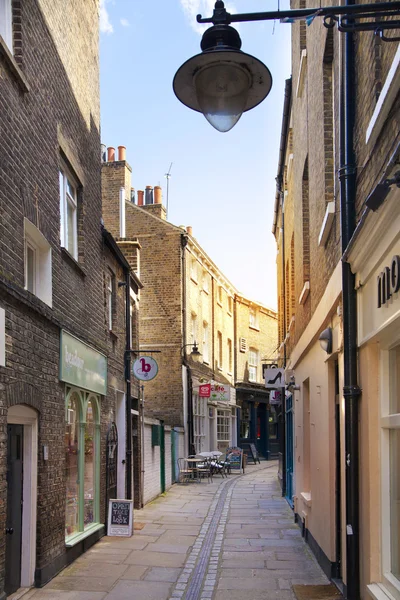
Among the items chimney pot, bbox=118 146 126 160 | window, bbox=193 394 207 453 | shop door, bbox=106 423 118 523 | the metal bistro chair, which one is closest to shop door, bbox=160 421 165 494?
the metal bistro chair

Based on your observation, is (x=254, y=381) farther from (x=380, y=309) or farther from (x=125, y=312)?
(x=380, y=309)

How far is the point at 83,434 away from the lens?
11.4 metres

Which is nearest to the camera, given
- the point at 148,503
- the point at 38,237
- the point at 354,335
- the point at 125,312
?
the point at 354,335

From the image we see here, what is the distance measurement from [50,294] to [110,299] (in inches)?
202

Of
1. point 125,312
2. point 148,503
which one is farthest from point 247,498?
point 125,312

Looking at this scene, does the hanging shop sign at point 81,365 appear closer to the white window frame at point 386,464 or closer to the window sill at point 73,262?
the window sill at point 73,262

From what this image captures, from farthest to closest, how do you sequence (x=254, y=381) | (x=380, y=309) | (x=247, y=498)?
(x=254, y=381) < (x=247, y=498) < (x=380, y=309)

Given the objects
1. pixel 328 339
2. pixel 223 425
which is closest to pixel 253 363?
pixel 223 425

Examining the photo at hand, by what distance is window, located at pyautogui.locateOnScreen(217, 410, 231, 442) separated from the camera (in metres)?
31.5

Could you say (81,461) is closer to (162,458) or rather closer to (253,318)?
(162,458)

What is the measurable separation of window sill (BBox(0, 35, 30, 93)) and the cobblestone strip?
6.07 metres

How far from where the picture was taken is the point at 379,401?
20.0 feet

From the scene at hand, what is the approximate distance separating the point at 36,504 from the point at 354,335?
14.7 feet

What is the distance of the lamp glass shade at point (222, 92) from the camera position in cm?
446
